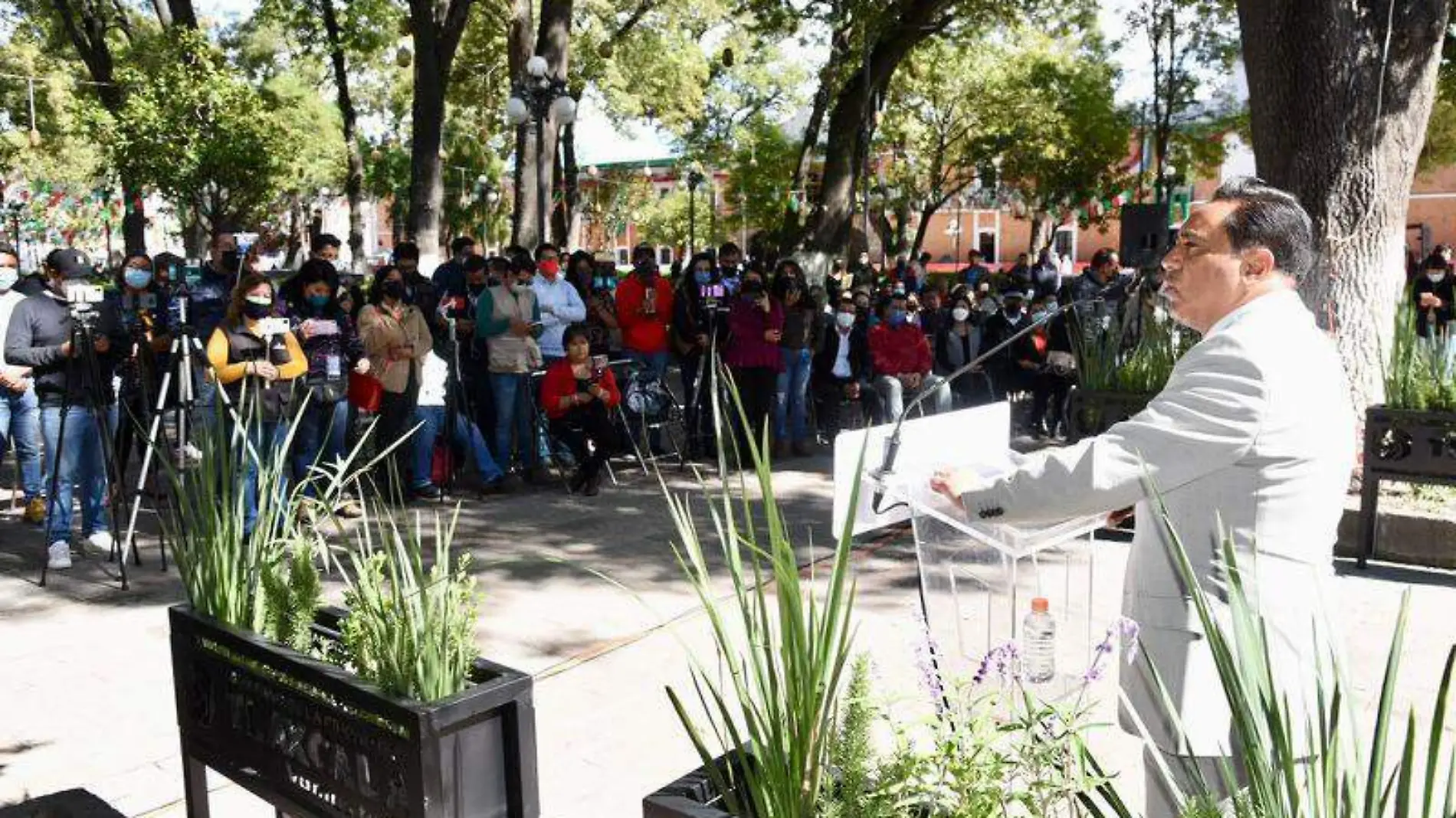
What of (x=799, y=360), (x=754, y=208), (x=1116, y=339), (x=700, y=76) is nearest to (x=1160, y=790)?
(x=1116, y=339)

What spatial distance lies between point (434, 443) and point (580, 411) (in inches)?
42.8

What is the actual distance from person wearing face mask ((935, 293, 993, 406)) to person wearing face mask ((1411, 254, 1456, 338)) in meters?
4.71

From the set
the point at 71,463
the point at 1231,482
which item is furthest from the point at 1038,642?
the point at 71,463

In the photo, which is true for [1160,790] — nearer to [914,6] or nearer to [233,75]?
[914,6]

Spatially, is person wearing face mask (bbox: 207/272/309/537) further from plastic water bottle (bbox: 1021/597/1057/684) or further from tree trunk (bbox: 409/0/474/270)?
tree trunk (bbox: 409/0/474/270)

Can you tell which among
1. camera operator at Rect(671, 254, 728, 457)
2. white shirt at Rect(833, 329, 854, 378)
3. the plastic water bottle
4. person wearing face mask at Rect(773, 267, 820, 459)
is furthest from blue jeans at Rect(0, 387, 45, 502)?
white shirt at Rect(833, 329, 854, 378)

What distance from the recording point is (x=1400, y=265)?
27.9 ft

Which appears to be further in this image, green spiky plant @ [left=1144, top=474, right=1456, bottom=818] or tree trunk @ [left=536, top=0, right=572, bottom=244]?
tree trunk @ [left=536, top=0, right=572, bottom=244]

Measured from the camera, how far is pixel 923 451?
10.6 feet

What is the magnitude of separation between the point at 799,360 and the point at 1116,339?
161 inches

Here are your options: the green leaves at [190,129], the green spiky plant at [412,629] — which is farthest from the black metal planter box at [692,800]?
the green leaves at [190,129]

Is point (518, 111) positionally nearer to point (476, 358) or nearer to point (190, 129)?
point (476, 358)

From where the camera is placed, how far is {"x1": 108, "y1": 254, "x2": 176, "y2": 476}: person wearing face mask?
7957 mm

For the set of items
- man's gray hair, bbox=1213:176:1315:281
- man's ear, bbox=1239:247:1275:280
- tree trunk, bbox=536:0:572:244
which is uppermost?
tree trunk, bbox=536:0:572:244
